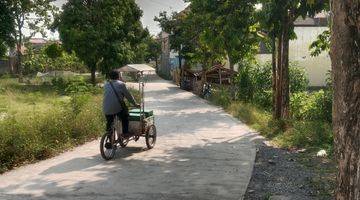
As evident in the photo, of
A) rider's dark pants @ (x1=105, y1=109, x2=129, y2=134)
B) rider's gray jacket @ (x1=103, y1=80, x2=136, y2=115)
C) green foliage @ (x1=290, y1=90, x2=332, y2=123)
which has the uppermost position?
rider's gray jacket @ (x1=103, y1=80, x2=136, y2=115)

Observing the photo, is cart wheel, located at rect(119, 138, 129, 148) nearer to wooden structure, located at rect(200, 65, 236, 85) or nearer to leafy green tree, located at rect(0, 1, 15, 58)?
wooden structure, located at rect(200, 65, 236, 85)

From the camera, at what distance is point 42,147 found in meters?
10.5

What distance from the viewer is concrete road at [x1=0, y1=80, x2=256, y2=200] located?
25.5 ft

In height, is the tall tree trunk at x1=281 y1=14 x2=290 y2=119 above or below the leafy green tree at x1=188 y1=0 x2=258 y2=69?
below

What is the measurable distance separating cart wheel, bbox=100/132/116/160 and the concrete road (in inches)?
7.6

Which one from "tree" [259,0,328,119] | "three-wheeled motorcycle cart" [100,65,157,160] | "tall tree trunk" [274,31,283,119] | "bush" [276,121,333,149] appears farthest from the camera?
"tall tree trunk" [274,31,283,119]

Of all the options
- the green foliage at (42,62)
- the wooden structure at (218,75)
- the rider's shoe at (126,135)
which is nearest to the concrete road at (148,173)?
the rider's shoe at (126,135)

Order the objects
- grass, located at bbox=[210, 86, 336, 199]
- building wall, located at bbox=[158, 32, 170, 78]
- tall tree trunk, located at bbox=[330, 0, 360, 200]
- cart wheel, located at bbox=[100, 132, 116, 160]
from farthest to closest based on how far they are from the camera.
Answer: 1. building wall, located at bbox=[158, 32, 170, 78]
2. cart wheel, located at bbox=[100, 132, 116, 160]
3. grass, located at bbox=[210, 86, 336, 199]
4. tall tree trunk, located at bbox=[330, 0, 360, 200]

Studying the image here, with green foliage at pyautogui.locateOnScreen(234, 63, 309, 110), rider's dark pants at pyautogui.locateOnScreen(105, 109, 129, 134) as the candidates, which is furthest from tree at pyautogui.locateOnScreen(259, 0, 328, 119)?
green foliage at pyautogui.locateOnScreen(234, 63, 309, 110)

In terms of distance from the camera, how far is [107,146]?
10344 mm

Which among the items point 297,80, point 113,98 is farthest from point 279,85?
point 297,80

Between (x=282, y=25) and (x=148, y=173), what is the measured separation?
286 inches

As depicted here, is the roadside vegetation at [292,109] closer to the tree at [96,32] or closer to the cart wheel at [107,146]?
the cart wheel at [107,146]

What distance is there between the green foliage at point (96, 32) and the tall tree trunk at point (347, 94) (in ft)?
105
